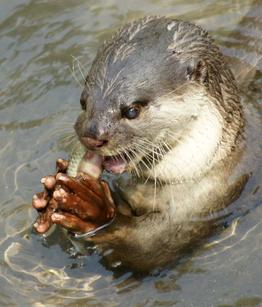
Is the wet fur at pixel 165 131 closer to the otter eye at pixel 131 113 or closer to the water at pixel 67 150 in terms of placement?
the otter eye at pixel 131 113

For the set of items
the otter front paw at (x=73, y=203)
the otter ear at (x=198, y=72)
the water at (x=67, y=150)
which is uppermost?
the otter ear at (x=198, y=72)

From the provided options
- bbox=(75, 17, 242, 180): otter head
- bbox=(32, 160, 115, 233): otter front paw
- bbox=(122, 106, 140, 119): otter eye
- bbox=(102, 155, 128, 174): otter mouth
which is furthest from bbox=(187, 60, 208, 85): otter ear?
bbox=(32, 160, 115, 233): otter front paw

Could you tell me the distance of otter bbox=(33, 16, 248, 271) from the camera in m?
3.34

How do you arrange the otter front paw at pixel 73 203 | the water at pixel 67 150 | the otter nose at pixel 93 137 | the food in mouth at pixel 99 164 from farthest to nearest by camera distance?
the water at pixel 67 150 → the food in mouth at pixel 99 164 → the otter front paw at pixel 73 203 → the otter nose at pixel 93 137

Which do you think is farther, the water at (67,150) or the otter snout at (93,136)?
the water at (67,150)

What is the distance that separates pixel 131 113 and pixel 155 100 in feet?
0.45

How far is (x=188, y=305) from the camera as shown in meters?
3.64

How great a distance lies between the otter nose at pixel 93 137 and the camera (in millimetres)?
3230

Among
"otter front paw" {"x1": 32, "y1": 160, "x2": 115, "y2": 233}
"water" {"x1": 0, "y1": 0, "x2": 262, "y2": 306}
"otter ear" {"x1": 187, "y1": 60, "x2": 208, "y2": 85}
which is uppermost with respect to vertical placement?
"otter ear" {"x1": 187, "y1": 60, "x2": 208, "y2": 85}

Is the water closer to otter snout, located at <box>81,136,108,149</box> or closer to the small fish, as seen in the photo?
the small fish

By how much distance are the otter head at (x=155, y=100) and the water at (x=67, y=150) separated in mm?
467

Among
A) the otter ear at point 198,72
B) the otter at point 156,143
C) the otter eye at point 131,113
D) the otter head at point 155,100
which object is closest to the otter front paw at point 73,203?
the otter at point 156,143

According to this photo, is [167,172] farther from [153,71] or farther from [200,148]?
[153,71]

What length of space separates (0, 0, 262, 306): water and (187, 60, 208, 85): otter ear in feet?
1.81
